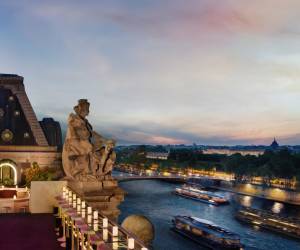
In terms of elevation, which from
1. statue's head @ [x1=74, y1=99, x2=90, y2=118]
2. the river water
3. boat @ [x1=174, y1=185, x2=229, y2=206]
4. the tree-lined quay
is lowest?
the river water

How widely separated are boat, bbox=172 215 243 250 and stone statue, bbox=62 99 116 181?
93.7ft

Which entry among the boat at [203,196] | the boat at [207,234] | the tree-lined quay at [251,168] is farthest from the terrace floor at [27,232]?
the tree-lined quay at [251,168]

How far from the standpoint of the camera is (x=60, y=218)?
1006cm

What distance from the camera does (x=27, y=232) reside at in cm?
925

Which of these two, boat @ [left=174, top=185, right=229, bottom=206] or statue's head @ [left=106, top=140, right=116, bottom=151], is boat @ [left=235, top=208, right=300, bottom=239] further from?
statue's head @ [left=106, top=140, right=116, bottom=151]

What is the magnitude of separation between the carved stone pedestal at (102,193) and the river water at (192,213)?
25613 millimetres

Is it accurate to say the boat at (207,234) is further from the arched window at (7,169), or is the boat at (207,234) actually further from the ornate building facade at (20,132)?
the arched window at (7,169)

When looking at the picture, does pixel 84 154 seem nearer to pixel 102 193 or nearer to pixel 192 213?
pixel 102 193

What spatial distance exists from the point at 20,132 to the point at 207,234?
28.0m

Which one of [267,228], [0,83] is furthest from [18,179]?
[267,228]

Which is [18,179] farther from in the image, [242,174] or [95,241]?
[242,174]

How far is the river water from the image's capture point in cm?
3966

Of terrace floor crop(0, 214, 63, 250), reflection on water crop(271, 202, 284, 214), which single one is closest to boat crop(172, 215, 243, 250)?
reflection on water crop(271, 202, 284, 214)

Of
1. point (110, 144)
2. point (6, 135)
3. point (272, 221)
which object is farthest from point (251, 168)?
point (110, 144)
